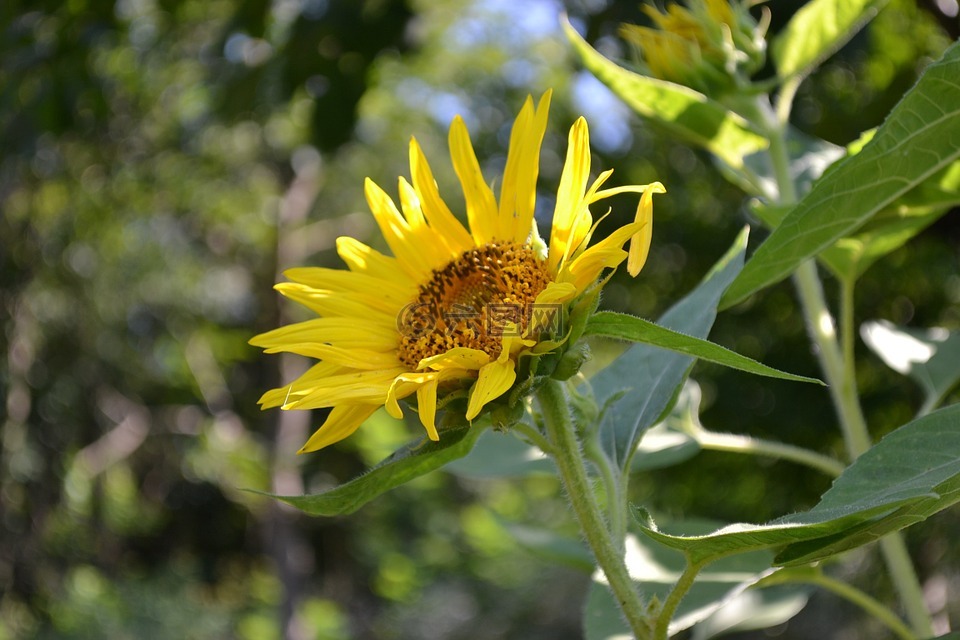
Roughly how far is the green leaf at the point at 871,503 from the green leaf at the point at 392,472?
11 cm

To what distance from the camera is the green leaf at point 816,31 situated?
26.9 inches

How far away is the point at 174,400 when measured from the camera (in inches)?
246

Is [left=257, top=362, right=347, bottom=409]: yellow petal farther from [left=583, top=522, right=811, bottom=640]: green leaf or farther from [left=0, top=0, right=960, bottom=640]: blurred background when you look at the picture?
[left=0, top=0, right=960, bottom=640]: blurred background

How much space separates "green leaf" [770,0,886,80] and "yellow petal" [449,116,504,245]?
10.8 inches

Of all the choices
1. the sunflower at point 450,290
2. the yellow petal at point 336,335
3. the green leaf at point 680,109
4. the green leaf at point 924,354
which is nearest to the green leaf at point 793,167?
the green leaf at point 680,109

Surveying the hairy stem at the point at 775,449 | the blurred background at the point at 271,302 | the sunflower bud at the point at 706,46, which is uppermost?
the sunflower bud at the point at 706,46

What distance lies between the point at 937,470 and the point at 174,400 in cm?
625

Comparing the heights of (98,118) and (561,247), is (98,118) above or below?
below

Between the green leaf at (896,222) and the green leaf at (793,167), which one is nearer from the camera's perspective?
the green leaf at (896,222)

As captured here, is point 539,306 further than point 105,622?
No

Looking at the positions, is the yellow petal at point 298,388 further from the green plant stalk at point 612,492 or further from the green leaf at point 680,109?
the green leaf at point 680,109

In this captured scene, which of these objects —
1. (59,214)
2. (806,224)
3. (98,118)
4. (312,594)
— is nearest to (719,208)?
(98,118)

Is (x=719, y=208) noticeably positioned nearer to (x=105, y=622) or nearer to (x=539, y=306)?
(x=539, y=306)

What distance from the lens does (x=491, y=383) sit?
44 cm
